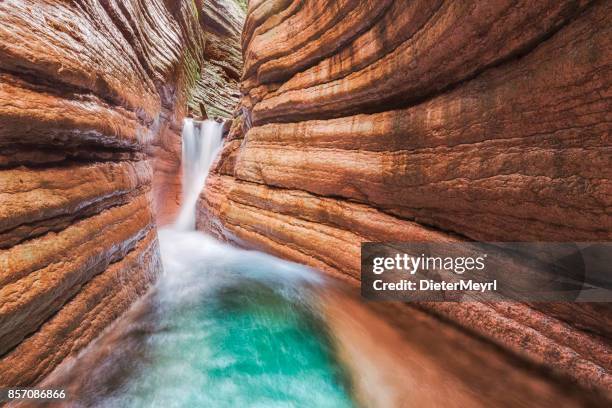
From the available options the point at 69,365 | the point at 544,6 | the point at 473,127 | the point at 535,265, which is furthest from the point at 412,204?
the point at 69,365

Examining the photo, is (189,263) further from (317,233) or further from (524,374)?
(524,374)

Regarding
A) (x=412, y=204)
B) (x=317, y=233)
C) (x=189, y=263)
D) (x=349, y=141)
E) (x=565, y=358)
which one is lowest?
(x=189, y=263)

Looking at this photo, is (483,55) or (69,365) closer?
(69,365)

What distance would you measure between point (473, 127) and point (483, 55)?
71 cm

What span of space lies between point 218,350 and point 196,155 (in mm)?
9168

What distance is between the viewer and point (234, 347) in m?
2.79

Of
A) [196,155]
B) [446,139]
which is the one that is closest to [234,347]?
[446,139]

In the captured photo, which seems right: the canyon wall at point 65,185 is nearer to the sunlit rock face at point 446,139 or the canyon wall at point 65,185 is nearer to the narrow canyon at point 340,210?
the narrow canyon at point 340,210

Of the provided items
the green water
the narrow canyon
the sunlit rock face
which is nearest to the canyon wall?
the narrow canyon

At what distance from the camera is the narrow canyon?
1975 millimetres

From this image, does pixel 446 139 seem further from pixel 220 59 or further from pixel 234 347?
pixel 220 59

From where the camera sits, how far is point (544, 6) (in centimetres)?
204

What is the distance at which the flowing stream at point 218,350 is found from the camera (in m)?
2.17

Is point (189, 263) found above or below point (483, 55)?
below
